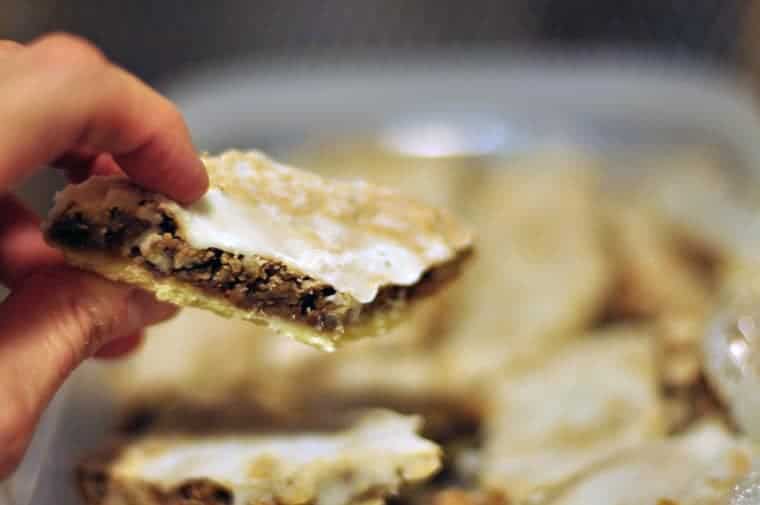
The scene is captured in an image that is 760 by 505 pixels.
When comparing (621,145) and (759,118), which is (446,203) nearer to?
(621,145)

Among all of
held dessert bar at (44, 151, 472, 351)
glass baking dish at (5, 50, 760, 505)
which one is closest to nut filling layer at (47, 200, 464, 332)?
held dessert bar at (44, 151, 472, 351)

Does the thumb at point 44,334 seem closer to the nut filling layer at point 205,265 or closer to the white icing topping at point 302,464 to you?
the nut filling layer at point 205,265

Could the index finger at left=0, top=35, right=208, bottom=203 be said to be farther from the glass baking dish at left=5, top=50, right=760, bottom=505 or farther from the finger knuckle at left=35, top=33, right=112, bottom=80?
the glass baking dish at left=5, top=50, right=760, bottom=505

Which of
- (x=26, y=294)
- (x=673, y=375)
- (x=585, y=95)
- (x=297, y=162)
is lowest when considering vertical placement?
(x=26, y=294)

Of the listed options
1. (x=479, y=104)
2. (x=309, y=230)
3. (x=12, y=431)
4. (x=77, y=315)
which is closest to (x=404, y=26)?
(x=479, y=104)

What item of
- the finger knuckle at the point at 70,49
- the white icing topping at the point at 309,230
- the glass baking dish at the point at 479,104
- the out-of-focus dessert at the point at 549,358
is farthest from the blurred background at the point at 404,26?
the finger knuckle at the point at 70,49

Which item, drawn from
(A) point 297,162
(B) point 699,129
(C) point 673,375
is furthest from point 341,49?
(C) point 673,375

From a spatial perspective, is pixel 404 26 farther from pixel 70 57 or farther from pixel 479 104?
pixel 70 57
